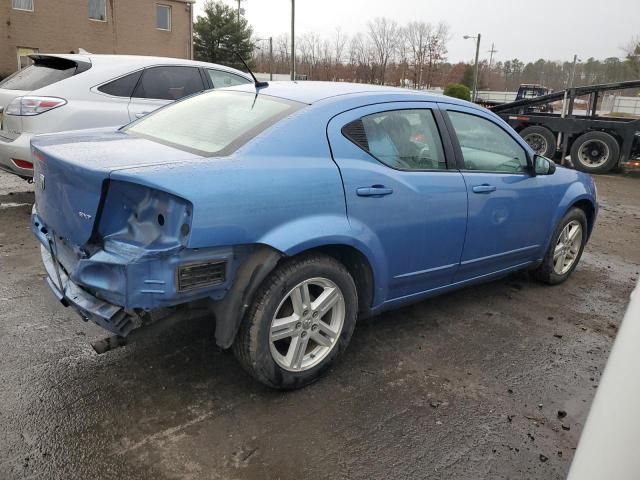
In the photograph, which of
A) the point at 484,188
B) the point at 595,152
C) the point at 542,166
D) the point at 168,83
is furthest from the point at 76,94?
the point at 595,152

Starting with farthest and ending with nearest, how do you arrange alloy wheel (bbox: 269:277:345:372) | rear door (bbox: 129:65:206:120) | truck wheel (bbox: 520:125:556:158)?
truck wheel (bbox: 520:125:556:158) → rear door (bbox: 129:65:206:120) → alloy wheel (bbox: 269:277:345:372)

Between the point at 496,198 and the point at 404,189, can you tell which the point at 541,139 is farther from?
the point at 404,189

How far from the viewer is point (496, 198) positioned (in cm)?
378

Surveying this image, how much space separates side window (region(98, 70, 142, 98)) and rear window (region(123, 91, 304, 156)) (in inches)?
104

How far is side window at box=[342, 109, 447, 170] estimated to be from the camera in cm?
314

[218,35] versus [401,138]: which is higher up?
[218,35]

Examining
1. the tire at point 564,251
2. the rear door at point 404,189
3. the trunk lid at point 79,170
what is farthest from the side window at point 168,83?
the tire at point 564,251

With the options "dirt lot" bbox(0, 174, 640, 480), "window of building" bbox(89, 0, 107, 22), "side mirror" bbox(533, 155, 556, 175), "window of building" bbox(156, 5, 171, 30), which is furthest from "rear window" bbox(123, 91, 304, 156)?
"window of building" bbox(156, 5, 171, 30)

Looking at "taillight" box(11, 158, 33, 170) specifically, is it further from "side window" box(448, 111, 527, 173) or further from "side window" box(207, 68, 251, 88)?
"side window" box(448, 111, 527, 173)

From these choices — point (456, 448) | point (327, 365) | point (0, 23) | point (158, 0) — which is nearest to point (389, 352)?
point (327, 365)

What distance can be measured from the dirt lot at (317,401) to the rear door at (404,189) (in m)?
0.53

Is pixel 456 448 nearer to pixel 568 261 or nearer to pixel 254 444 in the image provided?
pixel 254 444

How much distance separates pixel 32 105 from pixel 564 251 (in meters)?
5.40

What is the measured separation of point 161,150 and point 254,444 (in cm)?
155
